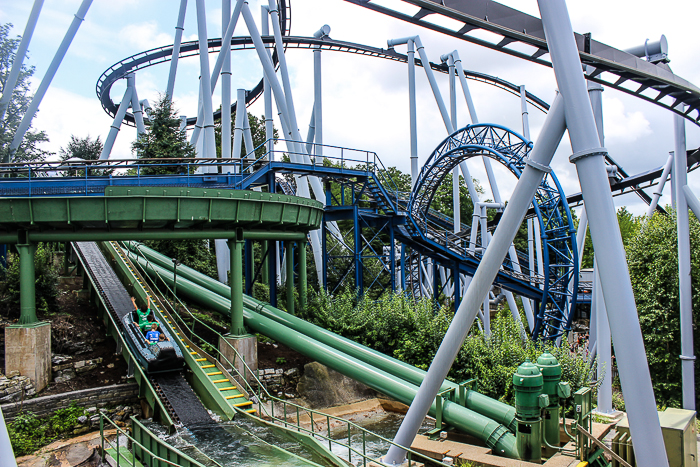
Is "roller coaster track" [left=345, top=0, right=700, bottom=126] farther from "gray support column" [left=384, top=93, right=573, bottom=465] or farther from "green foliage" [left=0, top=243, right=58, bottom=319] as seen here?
"green foliage" [left=0, top=243, right=58, bottom=319]

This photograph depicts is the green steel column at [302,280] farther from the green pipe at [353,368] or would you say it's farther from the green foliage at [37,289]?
the green foliage at [37,289]

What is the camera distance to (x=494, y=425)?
9.91 m

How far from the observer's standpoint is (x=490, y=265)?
287 inches

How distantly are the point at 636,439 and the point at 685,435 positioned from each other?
2.62 m

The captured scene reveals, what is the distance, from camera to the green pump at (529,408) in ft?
26.4

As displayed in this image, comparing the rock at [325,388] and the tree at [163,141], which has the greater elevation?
the tree at [163,141]

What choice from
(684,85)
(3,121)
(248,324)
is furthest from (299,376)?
(3,121)

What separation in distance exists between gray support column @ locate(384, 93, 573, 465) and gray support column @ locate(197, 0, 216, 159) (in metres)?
17.9

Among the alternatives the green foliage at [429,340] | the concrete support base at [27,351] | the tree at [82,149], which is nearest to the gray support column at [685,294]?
the green foliage at [429,340]

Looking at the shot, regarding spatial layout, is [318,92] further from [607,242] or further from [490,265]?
[607,242]

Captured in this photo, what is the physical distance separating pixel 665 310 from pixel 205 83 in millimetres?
20787

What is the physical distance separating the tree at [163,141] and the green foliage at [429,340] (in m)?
11.2

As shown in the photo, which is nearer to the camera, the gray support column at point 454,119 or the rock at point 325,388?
the rock at point 325,388

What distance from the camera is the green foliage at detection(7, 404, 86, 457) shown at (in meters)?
11.0
